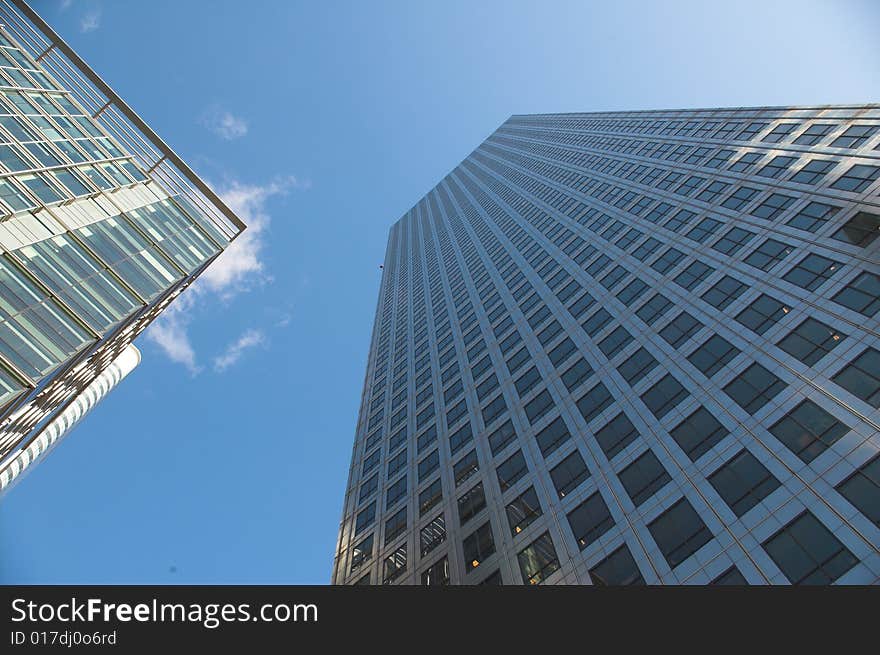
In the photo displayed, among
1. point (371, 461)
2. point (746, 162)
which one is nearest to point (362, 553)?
point (371, 461)

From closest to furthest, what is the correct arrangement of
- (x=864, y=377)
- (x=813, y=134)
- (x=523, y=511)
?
1. (x=864, y=377)
2. (x=523, y=511)
3. (x=813, y=134)

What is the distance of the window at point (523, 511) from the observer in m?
29.0

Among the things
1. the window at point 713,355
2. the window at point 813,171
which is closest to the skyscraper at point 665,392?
the window at point 713,355

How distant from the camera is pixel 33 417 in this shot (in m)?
29.5

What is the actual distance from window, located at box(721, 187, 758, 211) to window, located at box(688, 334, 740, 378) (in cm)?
1530

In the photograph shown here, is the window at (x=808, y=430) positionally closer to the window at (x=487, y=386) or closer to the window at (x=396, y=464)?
the window at (x=487, y=386)

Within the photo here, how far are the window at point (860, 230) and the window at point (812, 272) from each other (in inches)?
66.1

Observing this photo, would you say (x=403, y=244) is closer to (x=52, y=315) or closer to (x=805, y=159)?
(x=805, y=159)

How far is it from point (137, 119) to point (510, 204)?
2239 inches

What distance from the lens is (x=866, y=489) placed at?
18953 mm

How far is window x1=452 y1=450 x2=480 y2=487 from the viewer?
119 ft

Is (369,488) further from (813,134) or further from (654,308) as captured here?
(813,134)

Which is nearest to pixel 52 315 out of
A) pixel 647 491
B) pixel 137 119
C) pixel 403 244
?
pixel 647 491

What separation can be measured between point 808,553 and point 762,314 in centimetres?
1488
